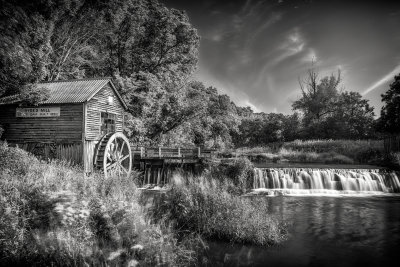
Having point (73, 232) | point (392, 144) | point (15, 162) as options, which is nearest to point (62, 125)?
point (15, 162)

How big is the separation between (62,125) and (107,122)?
10.7ft

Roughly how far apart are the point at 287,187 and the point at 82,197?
12.2 metres

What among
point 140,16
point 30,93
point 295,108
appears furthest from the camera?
point 295,108

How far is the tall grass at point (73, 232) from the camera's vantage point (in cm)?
529

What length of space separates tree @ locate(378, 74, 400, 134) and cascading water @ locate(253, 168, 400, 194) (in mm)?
12010

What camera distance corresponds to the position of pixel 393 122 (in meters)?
26.2

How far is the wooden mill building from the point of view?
14812 millimetres

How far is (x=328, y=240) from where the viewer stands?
7828 mm

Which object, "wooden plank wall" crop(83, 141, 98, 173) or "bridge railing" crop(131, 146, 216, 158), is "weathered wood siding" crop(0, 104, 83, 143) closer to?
"wooden plank wall" crop(83, 141, 98, 173)

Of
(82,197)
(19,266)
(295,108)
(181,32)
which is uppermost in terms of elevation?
(181,32)

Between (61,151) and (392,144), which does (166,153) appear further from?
(392,144)

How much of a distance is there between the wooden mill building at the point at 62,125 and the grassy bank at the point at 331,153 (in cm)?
1427

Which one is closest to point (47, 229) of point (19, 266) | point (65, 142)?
point (19, 266)

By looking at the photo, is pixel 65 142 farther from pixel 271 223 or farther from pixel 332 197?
pixel 332 197
